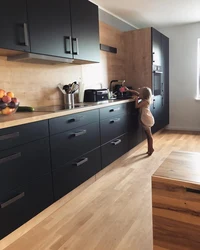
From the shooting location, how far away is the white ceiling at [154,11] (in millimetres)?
3410

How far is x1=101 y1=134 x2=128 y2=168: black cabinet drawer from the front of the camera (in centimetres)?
269

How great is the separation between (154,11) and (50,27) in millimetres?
2407

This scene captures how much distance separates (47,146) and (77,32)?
1.37 metres

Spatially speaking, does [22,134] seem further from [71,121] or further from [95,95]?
[95,95]

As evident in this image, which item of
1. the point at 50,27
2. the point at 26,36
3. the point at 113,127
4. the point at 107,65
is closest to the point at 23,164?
the point at 26,36

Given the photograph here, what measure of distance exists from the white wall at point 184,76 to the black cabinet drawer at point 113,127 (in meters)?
2.42

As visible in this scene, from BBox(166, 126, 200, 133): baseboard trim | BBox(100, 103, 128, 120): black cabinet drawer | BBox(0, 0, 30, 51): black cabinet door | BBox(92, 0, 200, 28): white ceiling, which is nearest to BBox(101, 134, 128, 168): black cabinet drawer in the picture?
BBox(100, 103, 128, 120): black cabinet drawer

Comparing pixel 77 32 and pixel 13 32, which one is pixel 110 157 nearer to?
pixel 77 32

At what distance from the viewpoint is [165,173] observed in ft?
4.30

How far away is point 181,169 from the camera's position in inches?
53.2

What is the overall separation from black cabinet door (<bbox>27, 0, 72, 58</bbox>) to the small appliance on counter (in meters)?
0.75

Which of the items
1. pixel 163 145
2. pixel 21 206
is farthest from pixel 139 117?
pixel 21 206

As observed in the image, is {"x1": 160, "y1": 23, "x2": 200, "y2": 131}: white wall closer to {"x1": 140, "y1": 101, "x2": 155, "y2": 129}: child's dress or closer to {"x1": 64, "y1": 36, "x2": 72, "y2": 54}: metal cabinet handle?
{"x1": 140, "y1": 101, "x2": 155, "y2": 129}: child's dress

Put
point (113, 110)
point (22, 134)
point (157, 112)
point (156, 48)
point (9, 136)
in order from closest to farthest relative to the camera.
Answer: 1. point (9, 136)
2. point (22, 134)
3. point (113, 110)
4. point (156, 48)
5. point (157, 112)
